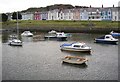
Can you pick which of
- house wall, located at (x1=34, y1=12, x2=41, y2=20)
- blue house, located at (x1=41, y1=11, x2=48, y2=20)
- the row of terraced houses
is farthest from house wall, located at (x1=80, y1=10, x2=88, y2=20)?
house wall, located at (x1=34, y1=12, x2=41, y2=20)

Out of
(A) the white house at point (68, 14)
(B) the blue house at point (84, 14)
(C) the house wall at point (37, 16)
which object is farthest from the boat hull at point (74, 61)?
(C) the house wall at point (37, 16)

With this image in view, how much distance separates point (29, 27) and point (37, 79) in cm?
7374

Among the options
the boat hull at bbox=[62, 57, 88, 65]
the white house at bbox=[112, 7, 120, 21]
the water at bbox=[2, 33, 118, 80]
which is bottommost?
the water at bbox=[2, 33, 118, 80]

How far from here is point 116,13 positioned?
359ft

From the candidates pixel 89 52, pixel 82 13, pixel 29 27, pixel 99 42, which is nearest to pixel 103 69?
pixel 89 52

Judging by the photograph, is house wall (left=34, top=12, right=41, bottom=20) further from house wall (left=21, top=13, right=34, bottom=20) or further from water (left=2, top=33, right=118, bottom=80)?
water (left=2, top=33, right=118, bottom=80)

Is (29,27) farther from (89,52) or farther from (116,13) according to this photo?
(89,52)

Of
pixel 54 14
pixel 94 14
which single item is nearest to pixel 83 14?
pixel 94 14

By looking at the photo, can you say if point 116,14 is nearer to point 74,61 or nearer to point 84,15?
point 84,15

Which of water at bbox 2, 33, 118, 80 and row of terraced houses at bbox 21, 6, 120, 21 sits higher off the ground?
row of terraced houses at bbox 21, 6, 120, 21

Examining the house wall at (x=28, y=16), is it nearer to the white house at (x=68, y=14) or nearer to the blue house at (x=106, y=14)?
the white house at (x=68, y=14)

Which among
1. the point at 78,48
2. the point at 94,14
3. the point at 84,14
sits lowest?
the point at 78,48

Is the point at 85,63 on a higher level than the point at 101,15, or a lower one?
lower

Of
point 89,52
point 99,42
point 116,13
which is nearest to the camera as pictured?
point 89,52
